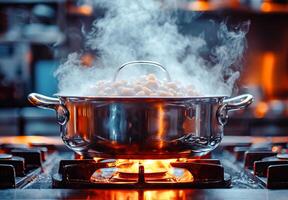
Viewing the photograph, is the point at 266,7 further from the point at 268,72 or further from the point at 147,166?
the point at 147,166

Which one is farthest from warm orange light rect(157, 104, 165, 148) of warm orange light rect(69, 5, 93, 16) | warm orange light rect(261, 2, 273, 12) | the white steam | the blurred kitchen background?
warm orange light rect(261, 2, 273, 12)

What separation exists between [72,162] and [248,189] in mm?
406

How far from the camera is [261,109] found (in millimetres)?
4195

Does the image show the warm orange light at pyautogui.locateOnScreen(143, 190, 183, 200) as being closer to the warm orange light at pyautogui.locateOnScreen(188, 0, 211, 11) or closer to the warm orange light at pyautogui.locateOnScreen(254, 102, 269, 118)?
the warm orange light at pyautogui.locateOnScreen(188, 0, 211, 11)

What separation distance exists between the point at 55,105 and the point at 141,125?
0.24 m

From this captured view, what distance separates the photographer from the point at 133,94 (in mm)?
1185

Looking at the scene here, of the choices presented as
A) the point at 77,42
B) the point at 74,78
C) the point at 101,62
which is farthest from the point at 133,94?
the point at 77,42

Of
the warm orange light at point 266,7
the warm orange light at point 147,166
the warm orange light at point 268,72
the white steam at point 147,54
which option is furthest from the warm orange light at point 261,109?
the warm orange light at point 147,166

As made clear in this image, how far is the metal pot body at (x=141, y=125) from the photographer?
110cm

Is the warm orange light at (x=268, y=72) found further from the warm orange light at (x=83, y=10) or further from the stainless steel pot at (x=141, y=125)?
the stainless steel pot at (x=141, y=125)

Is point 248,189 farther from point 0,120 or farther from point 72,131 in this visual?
point 0,120

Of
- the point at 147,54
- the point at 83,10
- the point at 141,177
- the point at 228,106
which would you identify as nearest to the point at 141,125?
the point at 141,177

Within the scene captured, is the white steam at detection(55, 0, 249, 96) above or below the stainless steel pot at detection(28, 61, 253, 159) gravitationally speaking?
above

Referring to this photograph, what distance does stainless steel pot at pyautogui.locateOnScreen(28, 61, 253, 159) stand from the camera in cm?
110
